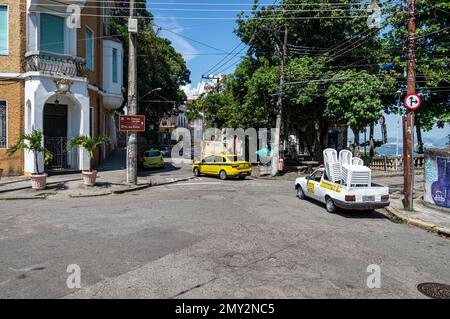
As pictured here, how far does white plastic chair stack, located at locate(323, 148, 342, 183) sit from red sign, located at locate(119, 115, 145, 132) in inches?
365

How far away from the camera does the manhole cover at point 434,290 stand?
536 cm

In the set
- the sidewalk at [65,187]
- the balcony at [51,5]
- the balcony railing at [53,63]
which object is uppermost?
the balcony at [51,5]

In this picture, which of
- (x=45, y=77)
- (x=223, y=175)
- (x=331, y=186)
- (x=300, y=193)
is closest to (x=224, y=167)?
(x=223, y=175)

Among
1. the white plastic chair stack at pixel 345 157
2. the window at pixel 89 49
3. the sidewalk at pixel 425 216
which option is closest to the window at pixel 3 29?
the window at pixel 89 49

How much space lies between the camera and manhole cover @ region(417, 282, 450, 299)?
5.36 metres

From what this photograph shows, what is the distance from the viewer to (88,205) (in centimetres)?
1232

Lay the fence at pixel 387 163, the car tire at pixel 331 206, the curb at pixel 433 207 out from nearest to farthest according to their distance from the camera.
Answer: the car tire at pixel 331 206 → the curb at pixel 433 207 → the fence at pixel 387 163

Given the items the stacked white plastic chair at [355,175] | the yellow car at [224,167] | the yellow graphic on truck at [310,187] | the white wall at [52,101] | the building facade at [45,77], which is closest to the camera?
the stacked white plastic chair at [355,175]

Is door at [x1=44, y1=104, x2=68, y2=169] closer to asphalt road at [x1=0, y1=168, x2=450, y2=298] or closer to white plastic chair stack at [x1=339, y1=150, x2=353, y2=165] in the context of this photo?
asphalt road at [x1=0, y1=168, x2=450, y2=298]

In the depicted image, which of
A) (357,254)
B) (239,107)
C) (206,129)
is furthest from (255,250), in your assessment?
(206,129)

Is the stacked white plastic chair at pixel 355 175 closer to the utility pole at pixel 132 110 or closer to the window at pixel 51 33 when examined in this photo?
the utility pole at pixel 132 110

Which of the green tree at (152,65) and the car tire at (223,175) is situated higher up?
the green tree at (152,65)

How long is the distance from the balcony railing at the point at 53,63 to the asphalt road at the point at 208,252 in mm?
8216

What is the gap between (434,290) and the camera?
5.57 metres
